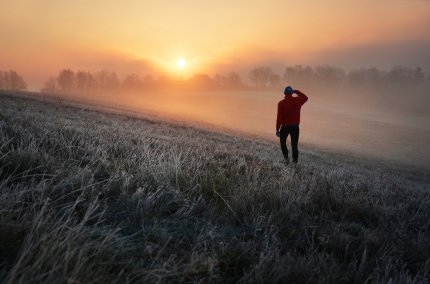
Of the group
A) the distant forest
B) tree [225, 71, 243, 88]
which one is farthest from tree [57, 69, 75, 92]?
tree [225, 71, 243, 88]

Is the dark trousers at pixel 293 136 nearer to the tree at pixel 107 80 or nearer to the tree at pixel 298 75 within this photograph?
the tree at pixel 298 75

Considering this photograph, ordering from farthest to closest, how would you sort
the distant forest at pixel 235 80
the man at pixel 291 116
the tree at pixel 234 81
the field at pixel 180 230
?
the tree at pixel 234 81 < the distant forest at pixel 235 80 < the man at pixel 291 116 < the field at pixel 180 230

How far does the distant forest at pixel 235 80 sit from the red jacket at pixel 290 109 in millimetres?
118723

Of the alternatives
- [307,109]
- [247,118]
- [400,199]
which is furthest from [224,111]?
[400,199]

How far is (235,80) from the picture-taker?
152m

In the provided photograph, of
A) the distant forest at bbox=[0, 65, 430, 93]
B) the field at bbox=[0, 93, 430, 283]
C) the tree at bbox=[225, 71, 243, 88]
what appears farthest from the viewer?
the tree at bbox=[225, 71, 243, 88]

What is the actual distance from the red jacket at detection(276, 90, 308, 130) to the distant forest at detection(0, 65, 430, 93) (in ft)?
390

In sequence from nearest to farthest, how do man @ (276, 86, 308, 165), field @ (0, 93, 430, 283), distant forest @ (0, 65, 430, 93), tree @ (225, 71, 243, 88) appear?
field @ (0, 93, 430, 283)
man @ (276, 86, 308, 165)
distant forest @ (0, 65, 430, 93)
tree @ (225, 71, 243, 88)

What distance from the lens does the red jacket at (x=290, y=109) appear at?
37.1 ft

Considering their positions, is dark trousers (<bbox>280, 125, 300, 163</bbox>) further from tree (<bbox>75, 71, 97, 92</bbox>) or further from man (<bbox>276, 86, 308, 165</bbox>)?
tree (<bbox>75, 71, 97, 92</bbox>)

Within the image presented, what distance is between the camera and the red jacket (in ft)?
37.1

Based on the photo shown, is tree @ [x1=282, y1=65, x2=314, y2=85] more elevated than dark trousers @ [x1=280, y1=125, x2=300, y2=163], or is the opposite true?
tree @ [x1=282, y1=65, x2=314, y2=85]

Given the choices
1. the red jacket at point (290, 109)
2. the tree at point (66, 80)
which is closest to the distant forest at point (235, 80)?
the tree at point (66, 80)

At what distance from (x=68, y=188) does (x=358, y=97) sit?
120859 mm
